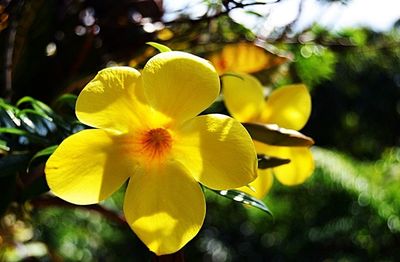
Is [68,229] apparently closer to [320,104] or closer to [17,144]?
[17,144]

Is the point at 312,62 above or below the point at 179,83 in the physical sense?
below

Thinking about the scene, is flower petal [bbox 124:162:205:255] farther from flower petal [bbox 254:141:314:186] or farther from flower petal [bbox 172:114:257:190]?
flower petal [bbox 254:141:314:186]

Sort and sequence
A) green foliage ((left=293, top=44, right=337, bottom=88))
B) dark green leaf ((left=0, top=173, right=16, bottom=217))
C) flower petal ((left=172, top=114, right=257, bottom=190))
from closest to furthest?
flower petal ((left=172, top=114, right=257, bottom=190)) → dark green leaf ((left=0, top=173, right=16, bottom=217)) → green foliage ((left=293, top=44, right=337, bottom=88))

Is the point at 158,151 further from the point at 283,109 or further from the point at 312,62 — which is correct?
the point at 312,62

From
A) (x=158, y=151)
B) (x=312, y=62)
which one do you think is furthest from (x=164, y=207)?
(x=312, y=62)

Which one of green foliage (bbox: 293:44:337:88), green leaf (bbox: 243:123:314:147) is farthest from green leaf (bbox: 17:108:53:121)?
green foliage (bbox: 293:44:337:88)

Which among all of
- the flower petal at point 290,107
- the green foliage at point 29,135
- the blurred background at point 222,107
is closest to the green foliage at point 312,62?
the blurred background at point 222,107
